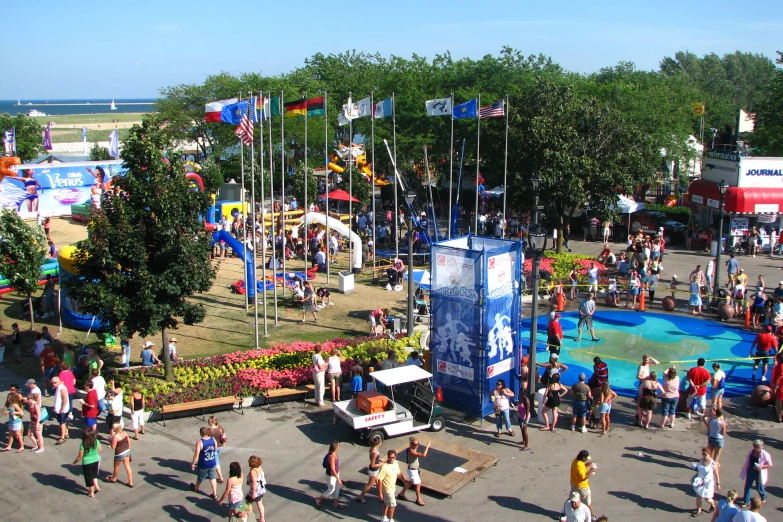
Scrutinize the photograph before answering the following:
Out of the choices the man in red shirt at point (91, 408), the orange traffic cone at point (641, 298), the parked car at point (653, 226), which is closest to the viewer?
the man in red shirt at point (91, 408)

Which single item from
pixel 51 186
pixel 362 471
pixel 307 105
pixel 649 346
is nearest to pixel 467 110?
pixel 307 105

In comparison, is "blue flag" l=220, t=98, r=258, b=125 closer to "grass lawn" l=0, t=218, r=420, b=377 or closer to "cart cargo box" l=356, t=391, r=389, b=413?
"grass lawn" l=0, t=218, r=420, b=377

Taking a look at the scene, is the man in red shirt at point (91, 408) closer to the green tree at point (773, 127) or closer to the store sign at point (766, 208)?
the store sign at point (766, 208)

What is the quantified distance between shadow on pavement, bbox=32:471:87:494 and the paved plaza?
1.4 inches

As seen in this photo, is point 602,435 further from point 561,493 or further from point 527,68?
point 527,68

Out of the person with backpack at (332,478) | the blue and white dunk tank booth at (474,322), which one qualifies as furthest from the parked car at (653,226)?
the person with backpack at (332,478)

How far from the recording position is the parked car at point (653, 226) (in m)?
38.4

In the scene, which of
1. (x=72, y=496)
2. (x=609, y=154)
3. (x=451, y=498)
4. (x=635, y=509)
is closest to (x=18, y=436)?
(x=72, y=496)

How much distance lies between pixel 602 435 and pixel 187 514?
8.99 metres

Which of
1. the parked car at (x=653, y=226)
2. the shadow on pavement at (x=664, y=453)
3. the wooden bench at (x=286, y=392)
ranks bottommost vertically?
the shadow on pavement at (x=664, y=453)

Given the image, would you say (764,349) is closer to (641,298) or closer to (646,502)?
(641,298)

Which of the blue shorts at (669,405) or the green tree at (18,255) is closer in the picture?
the blue shorts at (669,405)

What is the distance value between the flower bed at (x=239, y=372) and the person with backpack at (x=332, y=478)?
5174 mm

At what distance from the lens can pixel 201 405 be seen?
16.2 m
